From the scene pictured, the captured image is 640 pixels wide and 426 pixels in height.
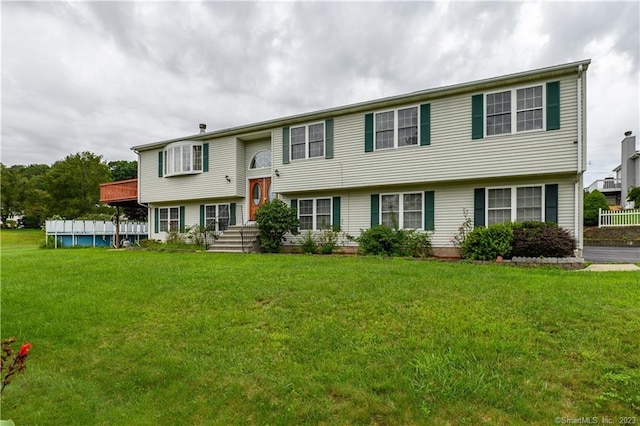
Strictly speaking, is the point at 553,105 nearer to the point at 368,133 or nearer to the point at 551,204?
the point at 551,204

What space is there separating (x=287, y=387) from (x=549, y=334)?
313cm

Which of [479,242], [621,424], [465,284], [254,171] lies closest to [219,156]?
[254,171]

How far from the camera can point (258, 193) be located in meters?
15.8

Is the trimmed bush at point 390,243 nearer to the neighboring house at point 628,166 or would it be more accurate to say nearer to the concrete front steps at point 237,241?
the concrete front steps at point 237,241

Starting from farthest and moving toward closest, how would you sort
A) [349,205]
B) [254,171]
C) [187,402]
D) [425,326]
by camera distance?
[254,171], [349,205], [425,326], [187,402]

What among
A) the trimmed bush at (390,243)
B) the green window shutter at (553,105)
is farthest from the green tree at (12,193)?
the green window shutter at (553,105)

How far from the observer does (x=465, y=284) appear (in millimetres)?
6070

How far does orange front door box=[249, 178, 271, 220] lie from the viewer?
15.5 metres

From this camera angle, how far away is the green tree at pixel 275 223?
1303cm

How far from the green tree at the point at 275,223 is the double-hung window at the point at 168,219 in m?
6.85

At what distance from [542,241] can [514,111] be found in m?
4.07

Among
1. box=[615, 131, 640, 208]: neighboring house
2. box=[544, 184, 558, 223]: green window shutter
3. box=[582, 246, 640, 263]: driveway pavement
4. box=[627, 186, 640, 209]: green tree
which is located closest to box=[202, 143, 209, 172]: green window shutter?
box=[544, 184, 558, 223]: green window shutter

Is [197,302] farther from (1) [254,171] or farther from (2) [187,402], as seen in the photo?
(1) [254,171]

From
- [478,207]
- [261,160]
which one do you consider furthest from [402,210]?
[261,160]
